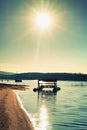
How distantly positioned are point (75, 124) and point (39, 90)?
61230mm

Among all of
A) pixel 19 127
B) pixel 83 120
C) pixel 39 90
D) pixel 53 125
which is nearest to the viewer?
pixel 19 127

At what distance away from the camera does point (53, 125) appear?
1003 inches

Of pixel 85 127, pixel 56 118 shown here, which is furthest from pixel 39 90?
pixel 85 127

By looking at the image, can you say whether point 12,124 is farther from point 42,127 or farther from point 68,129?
point 68,129

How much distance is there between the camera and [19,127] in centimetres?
2188

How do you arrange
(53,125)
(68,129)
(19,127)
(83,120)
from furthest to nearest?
(83,120)
(53,125)
(68,129)
(19,127)

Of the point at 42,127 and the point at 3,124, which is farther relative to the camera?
the point at 42,127

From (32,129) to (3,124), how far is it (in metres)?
2.38

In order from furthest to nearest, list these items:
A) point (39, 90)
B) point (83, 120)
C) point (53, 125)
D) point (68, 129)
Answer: point (39, 90) → point (83, 120) → point (53, 125) → point (68, 129)

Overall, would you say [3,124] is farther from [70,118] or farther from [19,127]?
[70,118]


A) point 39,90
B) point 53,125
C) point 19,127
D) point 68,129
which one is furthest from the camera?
point 39,90

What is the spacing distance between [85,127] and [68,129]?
75.9 inches

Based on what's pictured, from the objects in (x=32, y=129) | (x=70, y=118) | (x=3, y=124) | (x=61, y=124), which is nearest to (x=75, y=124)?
(x=61, y=124)

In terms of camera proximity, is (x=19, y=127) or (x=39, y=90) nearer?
(x=19, y=127)
